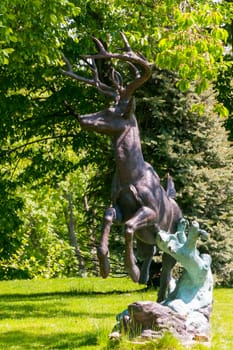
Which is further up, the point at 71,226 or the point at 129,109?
the point at 129,109

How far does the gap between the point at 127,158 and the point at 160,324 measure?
204 cm

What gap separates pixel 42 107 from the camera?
17.0 metres

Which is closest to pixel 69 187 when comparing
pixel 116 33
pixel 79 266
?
pixel 79 266

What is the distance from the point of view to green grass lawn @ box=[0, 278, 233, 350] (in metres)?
9.33

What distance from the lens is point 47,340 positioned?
377 inches

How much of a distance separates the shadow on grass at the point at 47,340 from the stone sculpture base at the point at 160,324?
713 millimetres

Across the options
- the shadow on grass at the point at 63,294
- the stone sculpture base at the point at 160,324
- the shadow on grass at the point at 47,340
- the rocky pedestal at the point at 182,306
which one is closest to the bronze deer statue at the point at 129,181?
the rocky pedestal at the point at 182,306

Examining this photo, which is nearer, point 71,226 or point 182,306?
point 182,306

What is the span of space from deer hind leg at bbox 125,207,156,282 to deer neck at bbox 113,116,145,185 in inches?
17.6

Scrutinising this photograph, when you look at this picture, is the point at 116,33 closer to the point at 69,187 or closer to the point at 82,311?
the point at 82,311

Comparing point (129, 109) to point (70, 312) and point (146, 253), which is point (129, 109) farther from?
point (70, 312)

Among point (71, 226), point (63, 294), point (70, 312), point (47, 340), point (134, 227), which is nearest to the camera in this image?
point (134, 227)

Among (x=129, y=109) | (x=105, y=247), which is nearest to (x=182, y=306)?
(x=105, y=247)

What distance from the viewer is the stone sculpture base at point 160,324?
823cm
